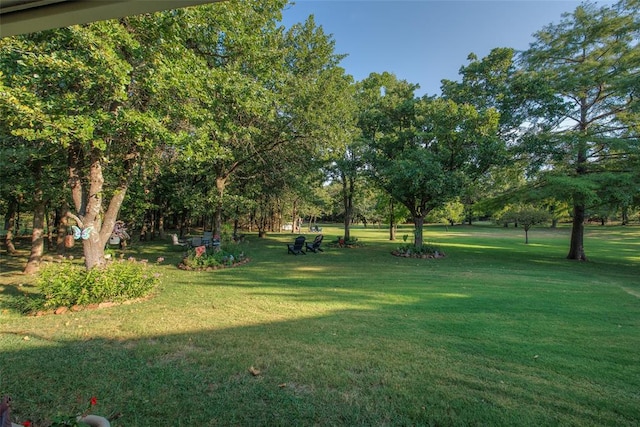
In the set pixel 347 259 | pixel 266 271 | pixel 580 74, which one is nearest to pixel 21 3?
pixel 266 271

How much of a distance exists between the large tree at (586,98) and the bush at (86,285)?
15069 mm

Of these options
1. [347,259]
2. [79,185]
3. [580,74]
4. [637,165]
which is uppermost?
[580,74]

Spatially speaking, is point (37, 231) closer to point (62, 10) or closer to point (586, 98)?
point (62, 10)

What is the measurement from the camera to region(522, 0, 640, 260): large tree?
490 inches

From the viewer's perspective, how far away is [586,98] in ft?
46.4

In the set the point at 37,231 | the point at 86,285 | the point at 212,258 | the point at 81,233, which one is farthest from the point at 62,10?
the point at 37,231

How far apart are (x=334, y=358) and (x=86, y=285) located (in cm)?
517

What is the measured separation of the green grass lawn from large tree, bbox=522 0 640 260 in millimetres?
8444

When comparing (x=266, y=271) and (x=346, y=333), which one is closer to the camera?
(x=346, y=333)

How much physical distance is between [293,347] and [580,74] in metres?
17.6

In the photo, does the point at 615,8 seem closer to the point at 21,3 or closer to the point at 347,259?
the point at 347,259

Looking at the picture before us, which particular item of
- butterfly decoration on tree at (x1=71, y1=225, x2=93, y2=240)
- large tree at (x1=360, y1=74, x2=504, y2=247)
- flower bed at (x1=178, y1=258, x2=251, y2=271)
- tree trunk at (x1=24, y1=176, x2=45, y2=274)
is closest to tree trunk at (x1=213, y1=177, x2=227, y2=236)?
flower bed at (x1=178, y1=258, x2=251, y2=271)

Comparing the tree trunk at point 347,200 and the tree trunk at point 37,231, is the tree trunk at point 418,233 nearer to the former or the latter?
the tree trunk at point 347,200

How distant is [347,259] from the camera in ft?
43.0
